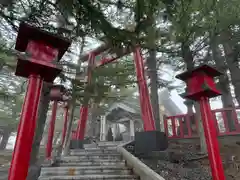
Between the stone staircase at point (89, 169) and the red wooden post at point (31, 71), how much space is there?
314 centimetres

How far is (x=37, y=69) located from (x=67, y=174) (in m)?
3.98

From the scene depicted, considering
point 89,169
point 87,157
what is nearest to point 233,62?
point 89,169

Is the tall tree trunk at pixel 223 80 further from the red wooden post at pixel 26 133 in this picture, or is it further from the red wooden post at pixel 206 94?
the red wooden post at pixel 26 133

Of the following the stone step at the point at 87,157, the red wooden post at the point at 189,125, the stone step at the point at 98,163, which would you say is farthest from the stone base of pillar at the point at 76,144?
the red wooden post at the point at 189,125

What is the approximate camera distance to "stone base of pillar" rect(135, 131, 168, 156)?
684 cm

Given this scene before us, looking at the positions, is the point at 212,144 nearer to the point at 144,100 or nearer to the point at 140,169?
the point at 140,169

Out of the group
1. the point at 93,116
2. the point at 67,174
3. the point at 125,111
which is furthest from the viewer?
the point at 93,116

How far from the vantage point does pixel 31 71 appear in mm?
2561

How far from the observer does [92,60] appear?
10.4m

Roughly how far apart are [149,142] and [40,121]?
4422mm

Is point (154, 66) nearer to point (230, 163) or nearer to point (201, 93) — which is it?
point (230, 163)

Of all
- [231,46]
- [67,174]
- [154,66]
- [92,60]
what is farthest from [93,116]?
[231,46]

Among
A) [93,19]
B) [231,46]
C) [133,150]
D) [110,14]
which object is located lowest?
[133,150]

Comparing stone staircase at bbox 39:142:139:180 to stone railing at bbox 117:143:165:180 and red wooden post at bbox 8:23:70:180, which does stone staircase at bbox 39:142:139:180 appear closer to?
stone railing at bbox 117:143:165:180
